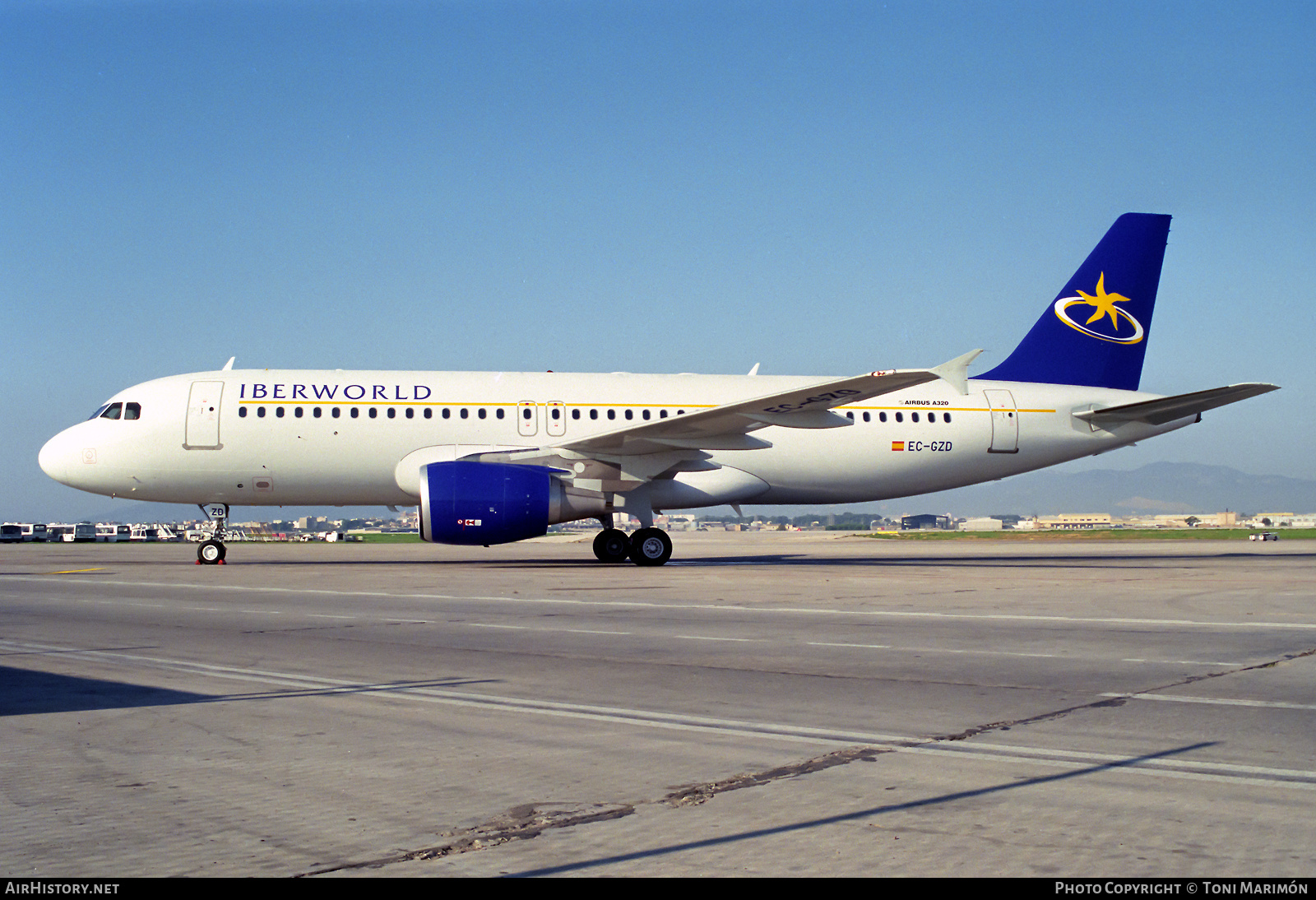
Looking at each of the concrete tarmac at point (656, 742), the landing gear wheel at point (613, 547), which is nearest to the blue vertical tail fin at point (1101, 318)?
the landing gear wheel at point (613, 547)

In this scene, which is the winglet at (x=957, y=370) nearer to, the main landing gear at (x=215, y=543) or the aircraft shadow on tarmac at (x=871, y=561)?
the aircraft shadow on tarmac at (x=871, y=561)

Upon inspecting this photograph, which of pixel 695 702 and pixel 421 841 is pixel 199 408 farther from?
pixel 421 841

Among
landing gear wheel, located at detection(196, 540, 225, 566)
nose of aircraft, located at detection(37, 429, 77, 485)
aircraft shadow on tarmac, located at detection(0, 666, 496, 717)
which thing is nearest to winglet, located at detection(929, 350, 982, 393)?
aircraft shadow on tarmac, located at detection(0, 666, 496, 717)

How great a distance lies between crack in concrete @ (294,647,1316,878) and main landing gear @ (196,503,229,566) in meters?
18.6

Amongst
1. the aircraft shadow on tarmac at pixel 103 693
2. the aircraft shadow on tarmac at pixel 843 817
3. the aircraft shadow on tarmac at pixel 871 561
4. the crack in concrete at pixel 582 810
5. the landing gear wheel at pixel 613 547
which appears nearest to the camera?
the aircraft shadow on tarmac at pixel 843 817

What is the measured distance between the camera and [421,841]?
3402mm

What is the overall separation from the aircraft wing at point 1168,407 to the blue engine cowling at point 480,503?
1294 centimetres

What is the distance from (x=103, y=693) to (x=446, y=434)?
14943mm

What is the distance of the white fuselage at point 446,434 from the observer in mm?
20672

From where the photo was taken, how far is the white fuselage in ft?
67.8

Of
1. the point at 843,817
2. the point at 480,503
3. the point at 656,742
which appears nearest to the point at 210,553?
the point at 480,503

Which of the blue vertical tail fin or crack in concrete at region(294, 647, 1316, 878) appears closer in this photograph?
crack in concrete at region(294, 647, 1316, 878)

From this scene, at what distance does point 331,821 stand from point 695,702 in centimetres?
284

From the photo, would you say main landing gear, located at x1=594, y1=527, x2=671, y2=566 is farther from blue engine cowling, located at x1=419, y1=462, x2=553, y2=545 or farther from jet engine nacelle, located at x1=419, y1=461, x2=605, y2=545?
blue engine cowling, located at x1=419, y1=462, x2=553, y2=545
